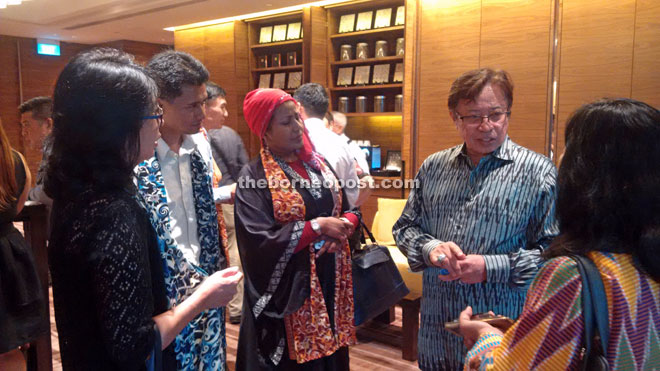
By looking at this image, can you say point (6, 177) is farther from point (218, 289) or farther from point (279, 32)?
point (279, 32)

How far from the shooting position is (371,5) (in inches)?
235

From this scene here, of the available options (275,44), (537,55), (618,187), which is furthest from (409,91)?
(618,187)

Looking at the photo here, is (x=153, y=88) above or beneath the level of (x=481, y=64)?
beneath

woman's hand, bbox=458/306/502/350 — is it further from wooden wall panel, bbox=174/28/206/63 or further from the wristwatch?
wooden wall panel, bbox=174/28/206/63

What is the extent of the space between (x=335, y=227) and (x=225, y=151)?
7.61ft

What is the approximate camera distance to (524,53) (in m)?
4.78

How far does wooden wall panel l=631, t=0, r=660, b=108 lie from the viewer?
13.6 feet

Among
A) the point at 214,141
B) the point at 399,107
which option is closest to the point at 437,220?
the point at 214,141

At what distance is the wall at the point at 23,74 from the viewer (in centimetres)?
945

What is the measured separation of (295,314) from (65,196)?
1232 mm

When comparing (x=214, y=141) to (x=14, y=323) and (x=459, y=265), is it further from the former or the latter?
(x=459, y=265)

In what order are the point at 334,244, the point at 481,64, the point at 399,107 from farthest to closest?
1. the point at 399,107
2. the point at 481,64
3. the point at 334,244

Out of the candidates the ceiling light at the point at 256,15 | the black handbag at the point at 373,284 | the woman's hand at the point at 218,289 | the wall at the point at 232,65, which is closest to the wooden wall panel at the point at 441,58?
the ceiling light at the point at 256,15

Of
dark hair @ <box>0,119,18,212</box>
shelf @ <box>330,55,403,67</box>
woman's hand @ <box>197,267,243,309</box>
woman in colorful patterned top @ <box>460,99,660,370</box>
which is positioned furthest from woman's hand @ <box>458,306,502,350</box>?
shelf @ <box>330,55,403,67</box>
